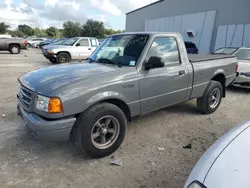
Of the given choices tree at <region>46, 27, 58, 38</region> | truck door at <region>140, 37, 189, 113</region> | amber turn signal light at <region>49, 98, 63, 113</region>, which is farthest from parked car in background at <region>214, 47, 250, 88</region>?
tree at <region>46, 27, 58, 38</region>

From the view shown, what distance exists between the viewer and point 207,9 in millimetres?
18625

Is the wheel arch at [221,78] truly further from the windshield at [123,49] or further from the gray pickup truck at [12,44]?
the gray pickup truck at [12,44]

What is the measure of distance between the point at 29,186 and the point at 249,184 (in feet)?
7.69

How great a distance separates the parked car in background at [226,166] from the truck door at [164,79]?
181 cm

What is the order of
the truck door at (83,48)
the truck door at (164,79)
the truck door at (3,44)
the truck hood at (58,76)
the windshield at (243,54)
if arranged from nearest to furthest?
the truck hood at (58,76) → the truck door at (164,79) → the windshield at (243,54) → the truck door at (83,48) → the truck door at (3,44)

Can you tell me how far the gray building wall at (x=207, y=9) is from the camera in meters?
16.2

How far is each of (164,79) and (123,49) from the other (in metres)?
0.90

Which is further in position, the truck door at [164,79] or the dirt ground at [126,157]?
the truck door at [164,79]

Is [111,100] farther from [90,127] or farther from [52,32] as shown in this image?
[52,32]

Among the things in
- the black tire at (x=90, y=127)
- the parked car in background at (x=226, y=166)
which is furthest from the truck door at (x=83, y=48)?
the parked car in background at (x=226, y=166)

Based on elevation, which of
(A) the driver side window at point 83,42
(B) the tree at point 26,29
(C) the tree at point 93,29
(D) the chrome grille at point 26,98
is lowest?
(D) the chrome grille at point 26,98

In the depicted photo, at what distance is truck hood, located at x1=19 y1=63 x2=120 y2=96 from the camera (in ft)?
9.50

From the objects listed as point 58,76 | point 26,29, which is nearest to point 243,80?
point 58,76

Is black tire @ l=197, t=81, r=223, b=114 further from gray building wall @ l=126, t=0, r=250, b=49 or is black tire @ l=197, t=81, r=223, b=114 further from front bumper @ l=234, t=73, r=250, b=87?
gray building wall @ l=126, t=0, r=250, b=49
